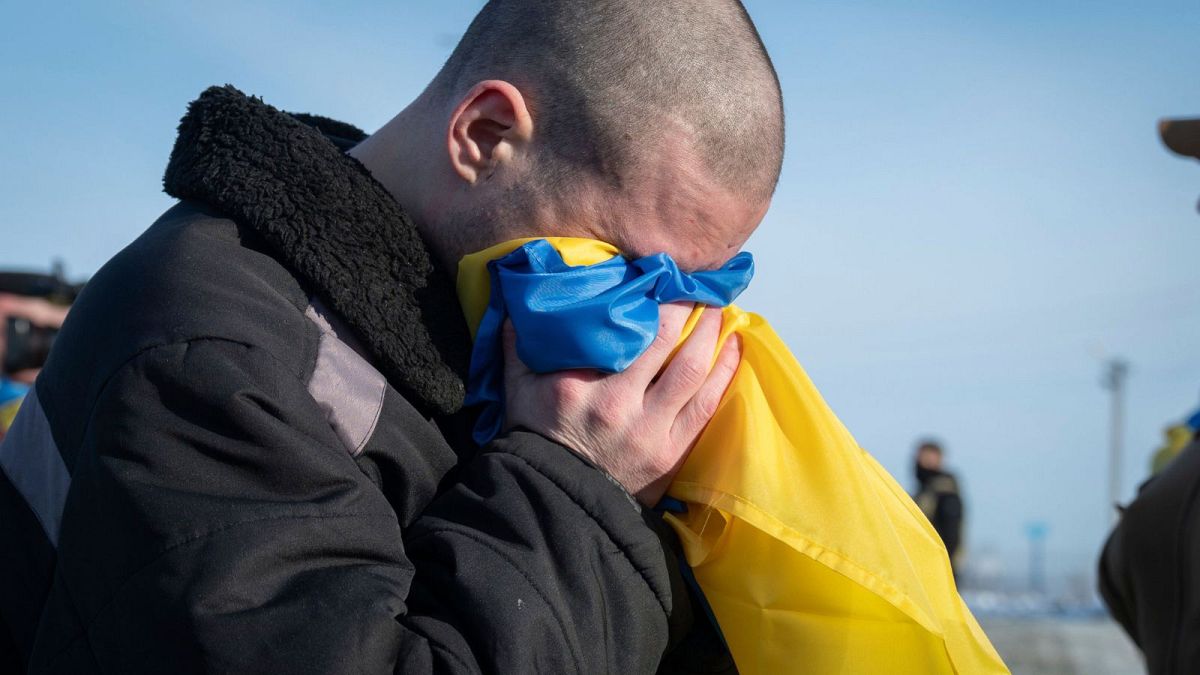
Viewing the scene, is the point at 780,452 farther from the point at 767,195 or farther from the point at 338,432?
the point at 338,432

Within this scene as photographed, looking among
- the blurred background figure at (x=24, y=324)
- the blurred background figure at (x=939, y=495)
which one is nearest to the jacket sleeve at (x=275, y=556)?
the blurred background figure at (x=24, y=324)

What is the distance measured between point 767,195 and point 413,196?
0.60 m

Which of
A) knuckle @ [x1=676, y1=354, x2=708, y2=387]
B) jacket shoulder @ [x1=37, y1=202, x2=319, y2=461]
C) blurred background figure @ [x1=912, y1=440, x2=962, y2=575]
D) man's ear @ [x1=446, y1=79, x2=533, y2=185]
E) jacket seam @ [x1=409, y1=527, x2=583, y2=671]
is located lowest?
blurred background figure @ [x1=912, y1=440, x2=962, y2=575]

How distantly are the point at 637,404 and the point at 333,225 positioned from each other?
1.72 ft

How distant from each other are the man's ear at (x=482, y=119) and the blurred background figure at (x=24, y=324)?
364 cm

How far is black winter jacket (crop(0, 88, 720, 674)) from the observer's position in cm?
129

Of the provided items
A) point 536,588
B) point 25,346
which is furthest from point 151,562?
point 25,346

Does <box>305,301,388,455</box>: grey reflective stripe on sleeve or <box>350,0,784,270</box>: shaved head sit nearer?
<box>305,301,388,455</box>: grey reflective stripe on sleeve

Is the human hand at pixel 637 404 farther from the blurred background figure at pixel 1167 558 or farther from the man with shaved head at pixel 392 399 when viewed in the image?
the blurred background figure at pixel 1167 558

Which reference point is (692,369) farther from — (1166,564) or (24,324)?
(24,324)

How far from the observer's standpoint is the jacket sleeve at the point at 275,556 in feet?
4.15

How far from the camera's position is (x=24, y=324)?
5.32 m

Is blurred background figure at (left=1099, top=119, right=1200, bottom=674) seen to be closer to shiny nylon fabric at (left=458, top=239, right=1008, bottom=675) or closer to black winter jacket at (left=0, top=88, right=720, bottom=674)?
shiny nylon fabric at (left=458, top=239, right=1008, bottom=675)

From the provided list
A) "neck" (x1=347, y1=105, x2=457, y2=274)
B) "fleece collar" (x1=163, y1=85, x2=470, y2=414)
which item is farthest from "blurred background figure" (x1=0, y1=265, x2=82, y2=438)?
"fleece collar" (x1=163, y1=85, x2=470, y2=414)
